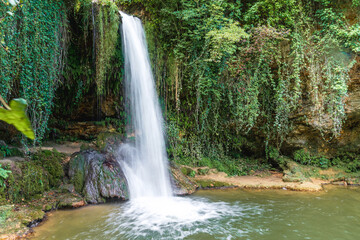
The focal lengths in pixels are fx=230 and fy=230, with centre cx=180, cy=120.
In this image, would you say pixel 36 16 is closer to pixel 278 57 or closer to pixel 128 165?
pixel 128 165

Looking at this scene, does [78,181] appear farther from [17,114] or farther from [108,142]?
[17,114]

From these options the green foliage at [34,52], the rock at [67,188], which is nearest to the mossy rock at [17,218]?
the rock at [67,188]

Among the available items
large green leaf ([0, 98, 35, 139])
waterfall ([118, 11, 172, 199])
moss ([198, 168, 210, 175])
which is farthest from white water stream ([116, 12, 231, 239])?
large green leaf ([0, 98, 35, 139])

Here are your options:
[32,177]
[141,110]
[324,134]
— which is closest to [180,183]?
[141,110]

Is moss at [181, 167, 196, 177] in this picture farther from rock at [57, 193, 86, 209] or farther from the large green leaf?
the large green leaf

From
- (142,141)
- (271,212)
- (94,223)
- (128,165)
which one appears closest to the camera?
(94,223)

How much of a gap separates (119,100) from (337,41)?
7.37m

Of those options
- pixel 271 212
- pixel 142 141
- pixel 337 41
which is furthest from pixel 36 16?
pixel 337 41

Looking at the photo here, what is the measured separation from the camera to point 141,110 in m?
7.60

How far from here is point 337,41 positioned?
22.7 ft

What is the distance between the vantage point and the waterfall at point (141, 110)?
7.10m

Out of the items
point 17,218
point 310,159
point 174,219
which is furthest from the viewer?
point 310,159

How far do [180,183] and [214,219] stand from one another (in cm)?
219

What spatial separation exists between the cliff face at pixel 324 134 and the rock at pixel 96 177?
21.1 ft
